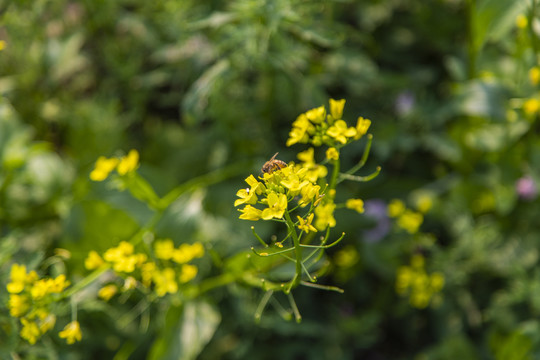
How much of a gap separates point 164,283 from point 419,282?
3.52ft

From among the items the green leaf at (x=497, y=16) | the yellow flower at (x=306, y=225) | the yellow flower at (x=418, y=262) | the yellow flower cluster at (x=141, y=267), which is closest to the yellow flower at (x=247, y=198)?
the yellow flower at (x=306, y=225)

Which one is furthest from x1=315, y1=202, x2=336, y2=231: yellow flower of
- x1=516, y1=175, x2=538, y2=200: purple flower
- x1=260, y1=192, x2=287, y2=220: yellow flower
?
x1=516, y1=175, x2=538, y2=200: purple flower

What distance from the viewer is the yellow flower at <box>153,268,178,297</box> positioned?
1.44m

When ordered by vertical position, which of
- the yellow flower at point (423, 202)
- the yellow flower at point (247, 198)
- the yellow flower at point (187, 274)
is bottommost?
the yellow flower at point (423, 202)

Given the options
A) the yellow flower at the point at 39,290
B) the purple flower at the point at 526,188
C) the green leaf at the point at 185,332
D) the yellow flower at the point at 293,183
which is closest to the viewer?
the yellow flower at the point at 293,183

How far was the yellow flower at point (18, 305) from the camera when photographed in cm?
124

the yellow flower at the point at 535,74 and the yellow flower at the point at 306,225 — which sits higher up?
the yellow flower at the point at 535,74

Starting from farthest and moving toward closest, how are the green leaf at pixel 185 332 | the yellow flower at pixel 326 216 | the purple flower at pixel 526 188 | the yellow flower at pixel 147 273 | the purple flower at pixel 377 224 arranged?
the purple flower at pixel 377 224
the purple flower at pixel 526 188
the green leaf at pixel 185 332
the yellow flower at pixel 147 273
the yellow flower at pixel 326 216

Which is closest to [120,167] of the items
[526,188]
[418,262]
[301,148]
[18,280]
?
[18,280]

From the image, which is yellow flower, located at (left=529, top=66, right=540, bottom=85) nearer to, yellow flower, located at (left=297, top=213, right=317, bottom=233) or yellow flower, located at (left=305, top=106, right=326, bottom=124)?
yellow flower, located at (left=305, top=106, right=326, bottom=124)

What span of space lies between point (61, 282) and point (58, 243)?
3.09ft

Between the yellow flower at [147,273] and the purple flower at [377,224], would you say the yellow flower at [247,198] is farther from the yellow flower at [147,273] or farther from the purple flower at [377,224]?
the purple flower at [377,224]

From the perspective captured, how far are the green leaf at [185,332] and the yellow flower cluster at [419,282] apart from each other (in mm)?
825

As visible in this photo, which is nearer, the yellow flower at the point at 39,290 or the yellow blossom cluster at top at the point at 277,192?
the yellow blossom cluster at top at the point at 277,192
